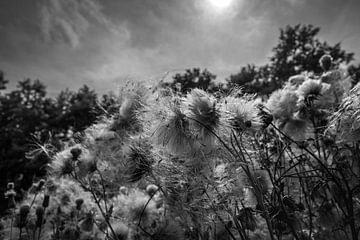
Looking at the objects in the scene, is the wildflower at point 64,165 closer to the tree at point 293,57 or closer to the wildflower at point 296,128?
the wildflower at point 296,128

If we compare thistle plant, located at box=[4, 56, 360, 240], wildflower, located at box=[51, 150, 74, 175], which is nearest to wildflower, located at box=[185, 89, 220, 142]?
thistle plant, located at box=[4, 56, 360, 240]

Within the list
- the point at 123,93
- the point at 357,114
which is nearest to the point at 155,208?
the point at 123,93

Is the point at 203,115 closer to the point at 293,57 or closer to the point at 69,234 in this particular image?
the point at 69,234

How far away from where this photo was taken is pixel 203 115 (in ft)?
5.35

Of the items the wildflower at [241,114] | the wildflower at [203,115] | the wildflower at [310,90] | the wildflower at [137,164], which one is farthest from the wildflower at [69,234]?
the wildflower at [310,90]

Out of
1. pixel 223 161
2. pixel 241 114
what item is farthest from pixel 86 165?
pixel 241 114

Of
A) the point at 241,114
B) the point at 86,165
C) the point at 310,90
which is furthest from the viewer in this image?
the point at 86,165

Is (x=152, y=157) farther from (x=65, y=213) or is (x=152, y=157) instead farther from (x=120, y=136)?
(x=65, y=213)

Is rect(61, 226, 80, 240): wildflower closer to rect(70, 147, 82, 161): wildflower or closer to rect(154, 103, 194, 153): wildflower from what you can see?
rect(70, 147, 82, 161): wildflower

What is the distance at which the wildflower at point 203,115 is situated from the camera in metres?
1.62

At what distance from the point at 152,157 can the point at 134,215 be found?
1096mm

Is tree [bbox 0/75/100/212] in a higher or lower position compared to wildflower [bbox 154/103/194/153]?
higher

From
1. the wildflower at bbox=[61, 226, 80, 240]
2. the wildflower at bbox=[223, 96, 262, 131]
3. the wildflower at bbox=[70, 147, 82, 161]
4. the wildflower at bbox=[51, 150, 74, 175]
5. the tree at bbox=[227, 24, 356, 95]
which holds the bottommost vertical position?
the wildflower at bbox=[61, 226, 80, 240]

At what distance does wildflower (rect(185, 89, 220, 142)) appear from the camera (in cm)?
162
